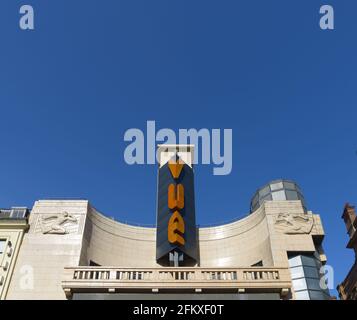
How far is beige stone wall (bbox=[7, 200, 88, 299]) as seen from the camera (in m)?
27.4

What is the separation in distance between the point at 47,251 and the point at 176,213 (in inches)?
457

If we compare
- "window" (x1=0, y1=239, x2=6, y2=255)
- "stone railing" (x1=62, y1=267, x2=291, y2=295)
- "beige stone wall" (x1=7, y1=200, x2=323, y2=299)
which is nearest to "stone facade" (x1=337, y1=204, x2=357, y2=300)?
"beige stone wall" (x1=7, y1=200, x2=323, y2=299)

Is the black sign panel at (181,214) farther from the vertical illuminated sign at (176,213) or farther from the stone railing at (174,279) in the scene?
the stone railing at (174,279)

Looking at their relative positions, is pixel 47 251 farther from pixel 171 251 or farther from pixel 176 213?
pixel 176 213

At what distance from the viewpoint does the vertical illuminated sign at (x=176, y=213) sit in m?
32.0

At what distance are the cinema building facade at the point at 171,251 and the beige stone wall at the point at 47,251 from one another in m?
0.08

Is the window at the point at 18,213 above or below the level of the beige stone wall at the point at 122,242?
above

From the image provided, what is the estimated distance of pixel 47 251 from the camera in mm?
29609

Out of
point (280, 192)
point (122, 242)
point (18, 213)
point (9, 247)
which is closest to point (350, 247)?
point (280, 192)

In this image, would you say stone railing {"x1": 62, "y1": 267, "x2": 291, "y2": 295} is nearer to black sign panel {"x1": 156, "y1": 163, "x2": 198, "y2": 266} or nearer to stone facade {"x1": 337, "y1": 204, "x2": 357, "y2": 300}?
black sign panel {"x1": 156, "y1": 163, "x2": 198, "y2": 266}

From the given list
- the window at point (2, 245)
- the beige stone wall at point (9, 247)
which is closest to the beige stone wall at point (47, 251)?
the beige stone wall at point (9, 247)

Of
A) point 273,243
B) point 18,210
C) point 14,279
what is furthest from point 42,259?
point 273,243

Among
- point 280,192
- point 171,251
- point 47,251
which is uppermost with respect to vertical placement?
point 280,192
